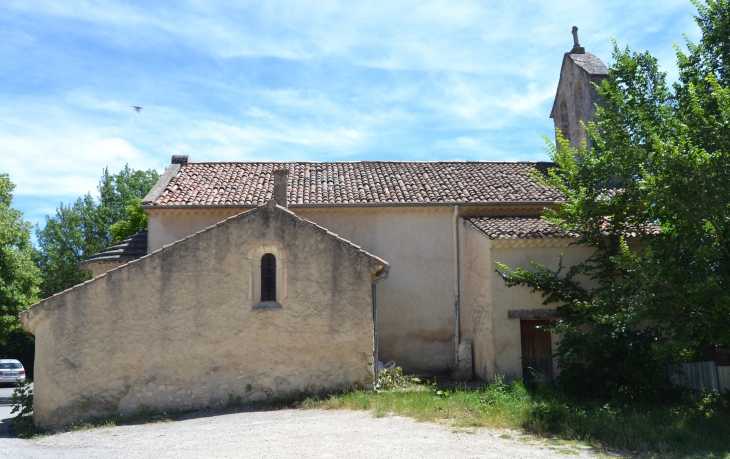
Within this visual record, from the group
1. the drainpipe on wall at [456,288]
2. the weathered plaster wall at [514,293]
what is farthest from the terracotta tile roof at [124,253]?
the weathered plaster wall at [514,293]

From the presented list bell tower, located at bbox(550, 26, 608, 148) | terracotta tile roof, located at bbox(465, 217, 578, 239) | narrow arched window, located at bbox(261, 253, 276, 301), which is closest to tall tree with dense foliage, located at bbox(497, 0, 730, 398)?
terracotta tile roof, located at bbox(465, 217, 578, 239)

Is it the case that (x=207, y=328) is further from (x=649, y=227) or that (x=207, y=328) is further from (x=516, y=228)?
(x=649, y=227)

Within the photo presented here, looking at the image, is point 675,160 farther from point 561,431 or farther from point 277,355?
point 277,355

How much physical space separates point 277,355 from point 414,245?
5.65 meters

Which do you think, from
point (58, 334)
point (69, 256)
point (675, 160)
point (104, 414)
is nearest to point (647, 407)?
point (675, 160)

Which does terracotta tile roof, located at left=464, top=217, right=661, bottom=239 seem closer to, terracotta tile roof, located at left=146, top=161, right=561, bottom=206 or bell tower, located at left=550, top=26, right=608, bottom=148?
terracotta tile roof, located at left=146, top=161, right=561, bottom=206

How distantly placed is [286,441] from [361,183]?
31.6 ft

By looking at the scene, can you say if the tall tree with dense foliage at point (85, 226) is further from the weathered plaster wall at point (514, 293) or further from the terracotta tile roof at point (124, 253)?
the weathered plaster wall at point (514, 293)

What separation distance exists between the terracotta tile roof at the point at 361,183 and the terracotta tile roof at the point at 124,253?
1.46 meters

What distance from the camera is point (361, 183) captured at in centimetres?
Answer: 1758

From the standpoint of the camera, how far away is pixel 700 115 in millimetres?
10609

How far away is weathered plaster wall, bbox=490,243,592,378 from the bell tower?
223 inches

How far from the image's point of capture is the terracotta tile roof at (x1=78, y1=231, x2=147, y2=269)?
49.5ft

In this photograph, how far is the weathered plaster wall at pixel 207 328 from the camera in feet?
38.3
